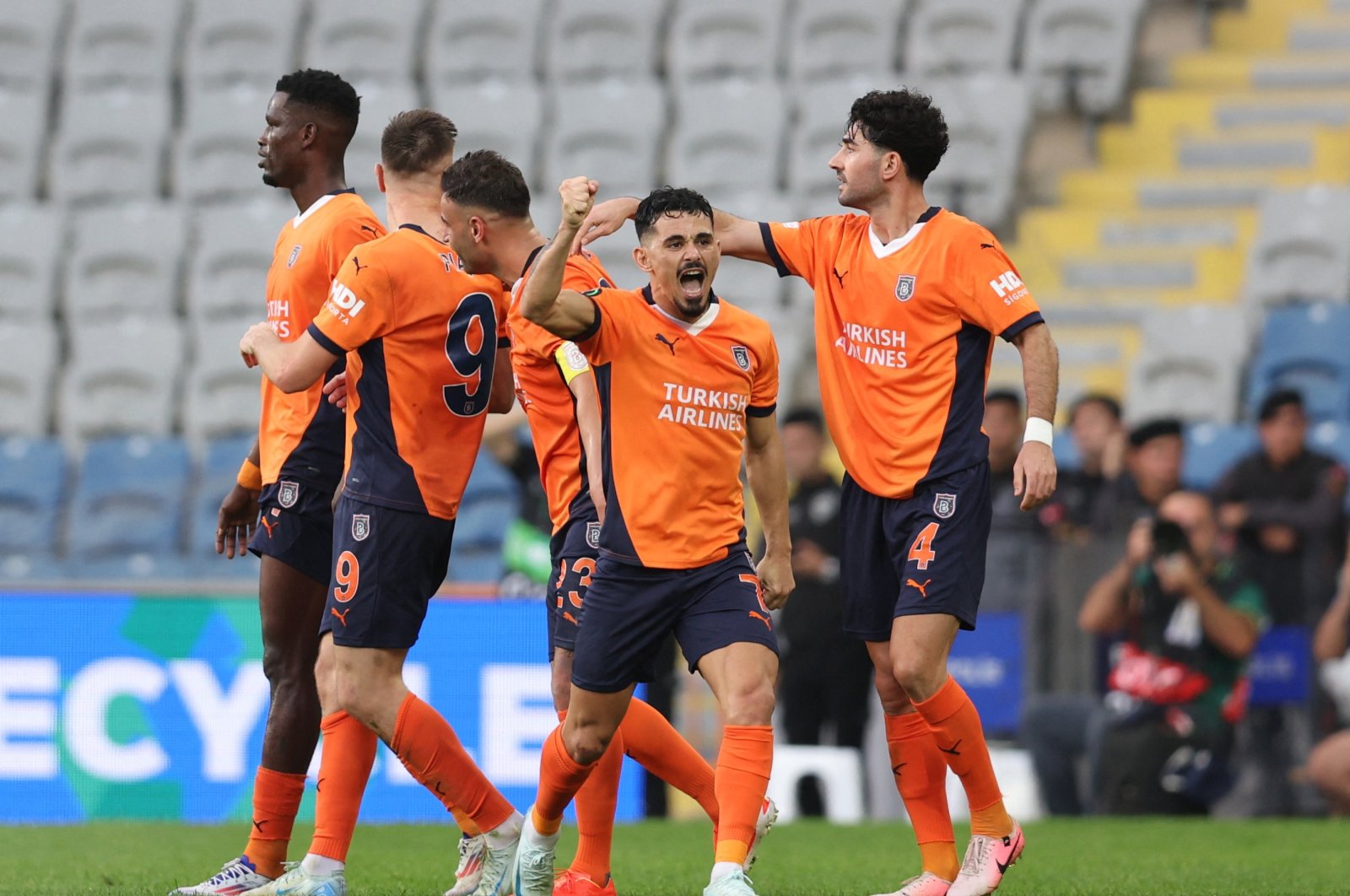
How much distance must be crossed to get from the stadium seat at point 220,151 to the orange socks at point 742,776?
423 inches

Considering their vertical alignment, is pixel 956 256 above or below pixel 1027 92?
below

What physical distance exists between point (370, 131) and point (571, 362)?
9.72 m

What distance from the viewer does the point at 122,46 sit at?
16047 mm

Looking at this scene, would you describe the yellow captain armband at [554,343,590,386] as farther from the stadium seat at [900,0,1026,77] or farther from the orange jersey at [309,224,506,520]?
the stadium seat at [900,0,1026,77]

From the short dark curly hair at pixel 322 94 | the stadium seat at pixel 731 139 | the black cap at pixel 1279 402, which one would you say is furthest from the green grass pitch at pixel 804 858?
the stadium seat at pixel 731 139

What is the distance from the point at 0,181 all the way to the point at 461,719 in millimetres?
7991

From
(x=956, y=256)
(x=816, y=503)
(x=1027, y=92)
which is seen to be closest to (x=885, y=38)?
(x=1027, y=92)

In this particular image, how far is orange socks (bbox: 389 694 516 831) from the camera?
584 cm

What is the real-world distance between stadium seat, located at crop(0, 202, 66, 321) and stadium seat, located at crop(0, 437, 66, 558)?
189 cm

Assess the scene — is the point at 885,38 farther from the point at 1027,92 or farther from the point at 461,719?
the point at 461,719

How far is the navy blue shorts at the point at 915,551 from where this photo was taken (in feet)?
18.9

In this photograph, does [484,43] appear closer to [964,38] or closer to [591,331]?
[964,38]

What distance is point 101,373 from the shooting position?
13617mm

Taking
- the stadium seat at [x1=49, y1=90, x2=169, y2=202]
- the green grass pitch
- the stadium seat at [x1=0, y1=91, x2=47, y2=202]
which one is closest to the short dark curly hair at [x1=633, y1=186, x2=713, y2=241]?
the green grass pitch
